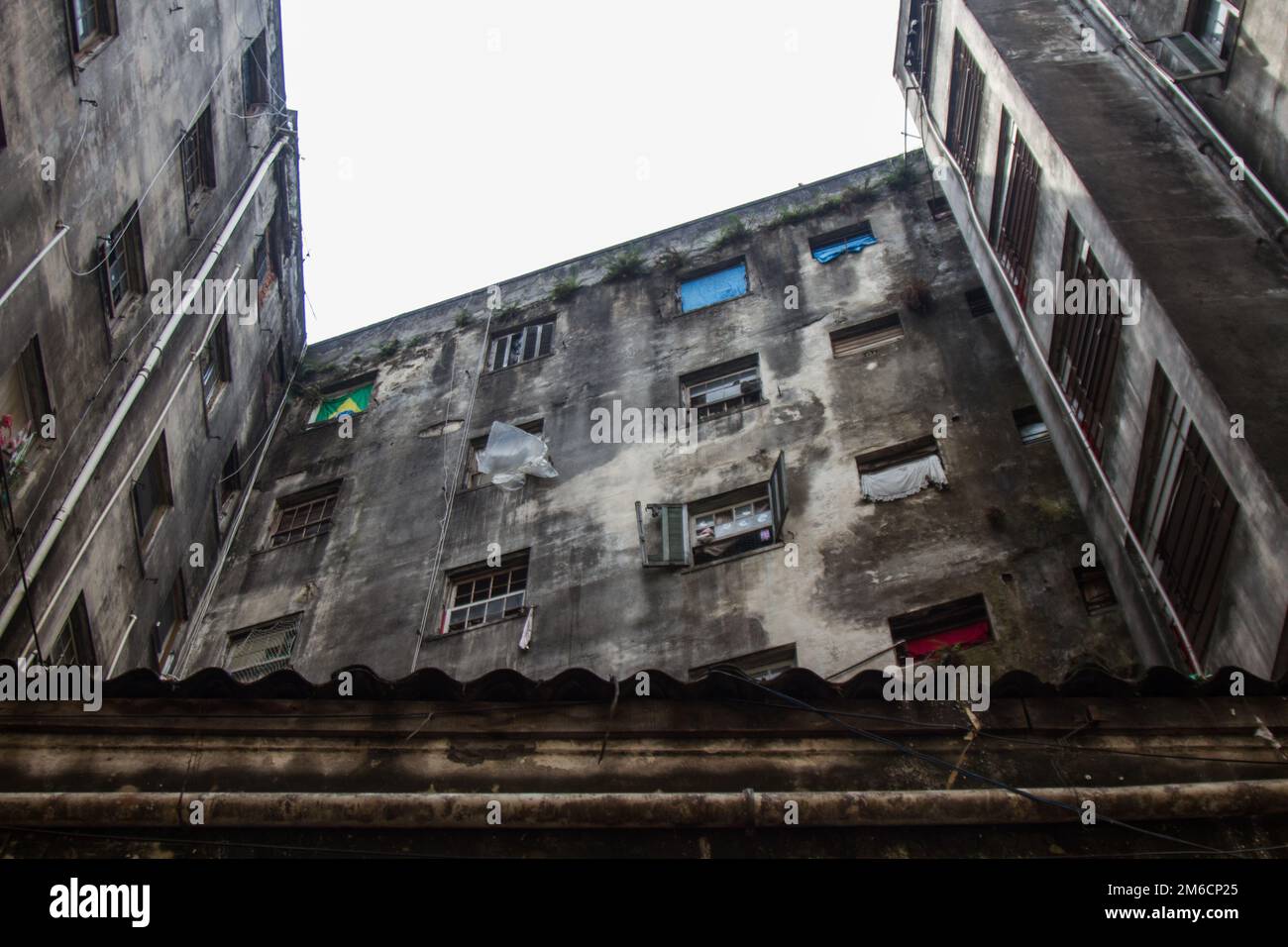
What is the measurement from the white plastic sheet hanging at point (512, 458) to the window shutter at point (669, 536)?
2787 mm

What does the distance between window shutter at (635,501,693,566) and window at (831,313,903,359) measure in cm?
461

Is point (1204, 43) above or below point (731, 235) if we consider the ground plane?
below

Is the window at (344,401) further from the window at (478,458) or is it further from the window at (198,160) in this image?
the window at (198,160)

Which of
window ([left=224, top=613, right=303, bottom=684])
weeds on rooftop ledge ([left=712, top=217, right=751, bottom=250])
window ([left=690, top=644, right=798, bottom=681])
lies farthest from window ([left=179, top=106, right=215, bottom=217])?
window ([left=690, top=644, right=798, bottom=681])

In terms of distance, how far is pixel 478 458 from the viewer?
2366cm

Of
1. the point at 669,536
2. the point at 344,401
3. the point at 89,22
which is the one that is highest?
the point at 89,22

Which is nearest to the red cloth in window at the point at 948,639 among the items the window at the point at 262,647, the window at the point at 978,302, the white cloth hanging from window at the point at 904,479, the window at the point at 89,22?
the white cloth hanging from window at the point at 904,479

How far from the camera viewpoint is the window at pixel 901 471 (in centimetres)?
1897

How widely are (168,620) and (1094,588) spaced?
50.8ft

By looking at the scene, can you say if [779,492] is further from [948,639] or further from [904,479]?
[948,639]

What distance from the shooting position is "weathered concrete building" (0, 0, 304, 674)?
15922 mm

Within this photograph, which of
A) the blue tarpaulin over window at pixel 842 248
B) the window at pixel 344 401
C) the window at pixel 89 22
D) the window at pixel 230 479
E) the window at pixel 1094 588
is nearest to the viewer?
the window at pixel 1094 588

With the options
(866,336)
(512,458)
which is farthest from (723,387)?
(512,458)
